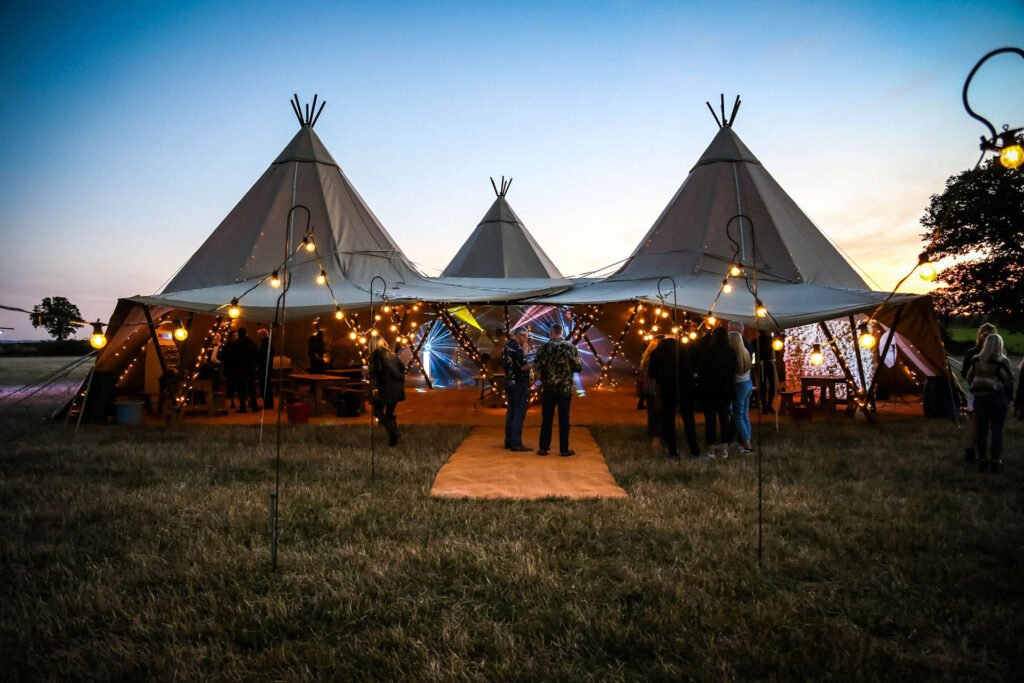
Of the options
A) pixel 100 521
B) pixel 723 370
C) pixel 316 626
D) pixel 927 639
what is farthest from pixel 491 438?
pixel 927 639

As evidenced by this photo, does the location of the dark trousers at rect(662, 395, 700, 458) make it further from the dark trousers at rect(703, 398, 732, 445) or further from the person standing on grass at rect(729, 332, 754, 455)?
the person standing on grass at rect(729, 332, 754, 455)

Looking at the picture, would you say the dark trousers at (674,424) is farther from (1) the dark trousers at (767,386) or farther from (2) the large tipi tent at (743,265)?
(1) the dark trousers at (767,386)

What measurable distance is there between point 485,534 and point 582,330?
6256 mm

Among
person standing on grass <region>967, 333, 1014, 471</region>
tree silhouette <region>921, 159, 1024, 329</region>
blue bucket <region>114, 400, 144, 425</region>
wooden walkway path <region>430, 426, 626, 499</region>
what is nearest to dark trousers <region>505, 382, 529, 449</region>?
wooden walkway path <region>430, 426, 626, 499</region>

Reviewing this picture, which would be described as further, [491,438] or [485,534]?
[491,438]

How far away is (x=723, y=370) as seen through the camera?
5.77 meters

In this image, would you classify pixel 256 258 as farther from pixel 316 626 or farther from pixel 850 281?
pixel 850 281

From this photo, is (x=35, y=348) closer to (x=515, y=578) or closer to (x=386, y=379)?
(x=386, y=379)

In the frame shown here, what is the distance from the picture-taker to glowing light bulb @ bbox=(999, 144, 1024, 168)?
279cm

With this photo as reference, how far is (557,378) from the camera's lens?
595 centimetres

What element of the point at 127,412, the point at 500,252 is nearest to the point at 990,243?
the point at 500,252

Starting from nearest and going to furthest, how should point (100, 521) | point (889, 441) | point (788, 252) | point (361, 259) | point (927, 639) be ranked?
point (927, 639)
point (100, 521)
point (889, 441)
point (788, 252)
point (361, 259)

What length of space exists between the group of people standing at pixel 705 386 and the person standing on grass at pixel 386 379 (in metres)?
2.57

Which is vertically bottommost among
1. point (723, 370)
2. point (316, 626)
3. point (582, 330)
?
point (316, 626)
